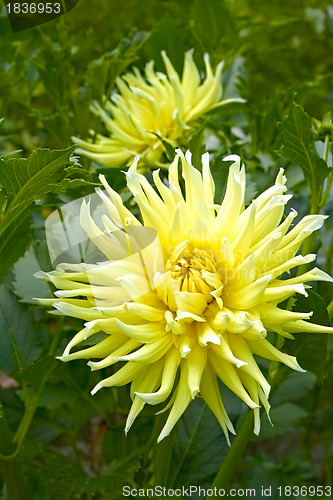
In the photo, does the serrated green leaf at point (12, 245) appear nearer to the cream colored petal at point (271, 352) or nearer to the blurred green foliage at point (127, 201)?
the blurred green foliage at point (127, 201)

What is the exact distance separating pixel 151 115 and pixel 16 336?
403mm

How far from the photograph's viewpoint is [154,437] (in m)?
0.73

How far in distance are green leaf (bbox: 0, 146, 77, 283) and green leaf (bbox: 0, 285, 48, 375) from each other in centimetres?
19

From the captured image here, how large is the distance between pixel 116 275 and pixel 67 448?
108cm

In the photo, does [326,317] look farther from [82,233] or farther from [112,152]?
[112,152]

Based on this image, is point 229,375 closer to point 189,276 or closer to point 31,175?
point 189,276

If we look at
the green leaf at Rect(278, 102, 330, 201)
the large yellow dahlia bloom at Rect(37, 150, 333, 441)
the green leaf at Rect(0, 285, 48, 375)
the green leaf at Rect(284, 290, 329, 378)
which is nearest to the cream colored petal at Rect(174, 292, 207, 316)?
the large yellow dahlia bloom at Rect(37, 150, 333, 441)

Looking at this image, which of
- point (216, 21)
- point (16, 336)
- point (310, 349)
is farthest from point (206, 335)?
point (216, 21)

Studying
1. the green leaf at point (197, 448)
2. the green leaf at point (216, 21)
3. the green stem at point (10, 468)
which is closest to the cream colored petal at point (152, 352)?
the green stem at point (10, 468)

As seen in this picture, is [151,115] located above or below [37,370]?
above

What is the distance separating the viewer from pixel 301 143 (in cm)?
69

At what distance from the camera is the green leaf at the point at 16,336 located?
2.69 feet

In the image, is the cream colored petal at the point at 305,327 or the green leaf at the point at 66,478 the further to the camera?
the green leaf at the point at 66,478

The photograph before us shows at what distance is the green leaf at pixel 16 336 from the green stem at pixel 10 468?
107 millimetres
